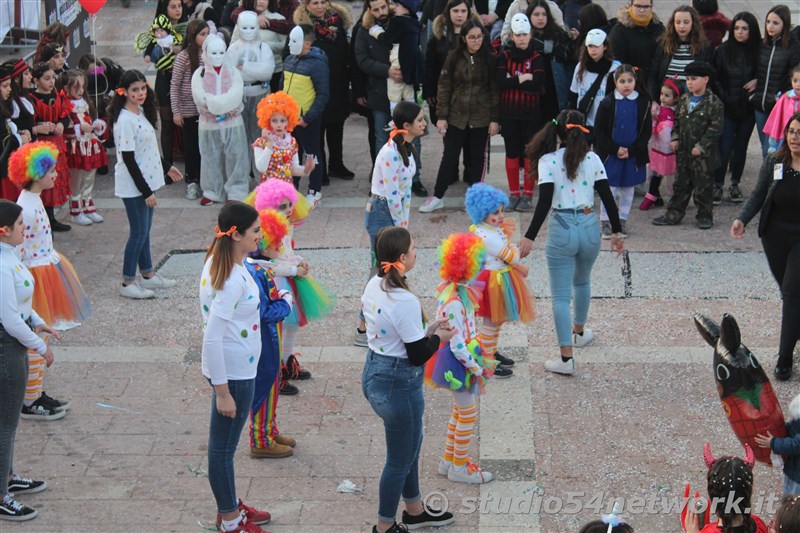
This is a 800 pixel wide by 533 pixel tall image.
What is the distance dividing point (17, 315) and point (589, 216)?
3792 mm

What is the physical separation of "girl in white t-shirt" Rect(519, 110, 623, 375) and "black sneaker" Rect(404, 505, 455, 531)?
78.4 inches

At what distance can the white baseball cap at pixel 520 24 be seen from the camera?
34.9 ft

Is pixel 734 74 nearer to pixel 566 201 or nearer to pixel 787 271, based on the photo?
pixel 787 271

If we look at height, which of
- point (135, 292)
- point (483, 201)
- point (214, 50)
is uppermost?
point (214, 50)

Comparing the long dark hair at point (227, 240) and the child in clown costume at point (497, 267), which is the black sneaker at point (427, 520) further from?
the long dark hair at point (227, 240)

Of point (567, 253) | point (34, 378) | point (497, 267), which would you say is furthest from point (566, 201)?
point (34, 378)

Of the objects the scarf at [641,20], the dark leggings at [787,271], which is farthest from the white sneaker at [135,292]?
the scarf at [641,20]

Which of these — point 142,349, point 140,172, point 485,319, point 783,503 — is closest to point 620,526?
point 783,503

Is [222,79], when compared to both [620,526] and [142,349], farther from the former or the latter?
[620,526]

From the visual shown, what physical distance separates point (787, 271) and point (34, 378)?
5097mm

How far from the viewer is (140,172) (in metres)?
8.95

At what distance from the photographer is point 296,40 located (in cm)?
1092

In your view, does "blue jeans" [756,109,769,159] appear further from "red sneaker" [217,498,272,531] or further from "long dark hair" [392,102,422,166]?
"red sneaker" [217,498,272,531]

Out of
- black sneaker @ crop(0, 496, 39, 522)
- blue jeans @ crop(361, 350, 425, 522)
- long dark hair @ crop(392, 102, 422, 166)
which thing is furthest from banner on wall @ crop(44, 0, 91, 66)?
blue jeans @ crop(361, 350, 425, 522)
